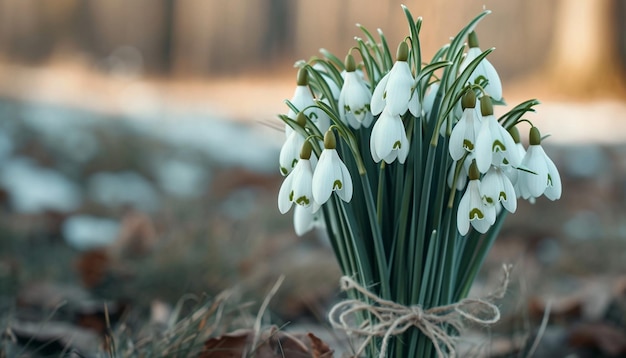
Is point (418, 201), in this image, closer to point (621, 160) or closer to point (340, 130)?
point (340, 130)

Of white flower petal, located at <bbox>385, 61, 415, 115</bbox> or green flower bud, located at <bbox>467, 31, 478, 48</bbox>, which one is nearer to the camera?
white flower petal, located at <bbox>385, 61, 415, 115</bbox>

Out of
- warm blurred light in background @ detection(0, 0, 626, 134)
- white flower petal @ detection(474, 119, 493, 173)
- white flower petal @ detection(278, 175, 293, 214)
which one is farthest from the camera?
warm blurred light in background @ detection(0, 0, 626, 134)

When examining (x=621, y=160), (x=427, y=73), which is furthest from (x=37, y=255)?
(x=621, y=160)

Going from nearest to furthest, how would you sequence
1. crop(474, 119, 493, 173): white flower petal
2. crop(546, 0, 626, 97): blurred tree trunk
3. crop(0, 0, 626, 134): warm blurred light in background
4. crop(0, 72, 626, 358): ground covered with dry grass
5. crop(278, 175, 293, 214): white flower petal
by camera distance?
crop(474, 119, 493, 173): white flower petal, crop(278, 175, 293, 214): white flower petal, crop(0, 72, 626, 358): ground covered with dry grass, crop(0, 0, 626, 134): warm blurred light in background, crop(546, 0, 626, 97): blurred tree trunk

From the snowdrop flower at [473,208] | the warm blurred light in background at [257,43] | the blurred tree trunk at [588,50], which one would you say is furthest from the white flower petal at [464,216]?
the blurred tree trunk at [588,50]

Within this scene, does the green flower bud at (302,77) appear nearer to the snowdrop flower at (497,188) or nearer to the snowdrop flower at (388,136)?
the snowdrop flower at (388,136)

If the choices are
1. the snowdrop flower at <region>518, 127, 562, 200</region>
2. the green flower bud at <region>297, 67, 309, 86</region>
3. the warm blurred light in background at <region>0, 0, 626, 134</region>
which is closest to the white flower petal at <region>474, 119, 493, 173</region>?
the snowdrop flower at <region>518, 127, 562, 200</region>

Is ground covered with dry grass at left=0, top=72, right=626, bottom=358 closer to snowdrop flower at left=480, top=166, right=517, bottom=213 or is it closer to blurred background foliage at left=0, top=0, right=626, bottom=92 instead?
snowdrop flower at left=480, top=166, right=517, bottom=213

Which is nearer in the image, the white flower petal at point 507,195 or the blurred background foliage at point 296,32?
the white flower petal at point 507,195

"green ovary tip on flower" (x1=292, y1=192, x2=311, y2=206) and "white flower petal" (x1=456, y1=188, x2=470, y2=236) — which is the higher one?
"green ovary tip on flower" (x1=292, y1=192, x2=311, y2=206)
